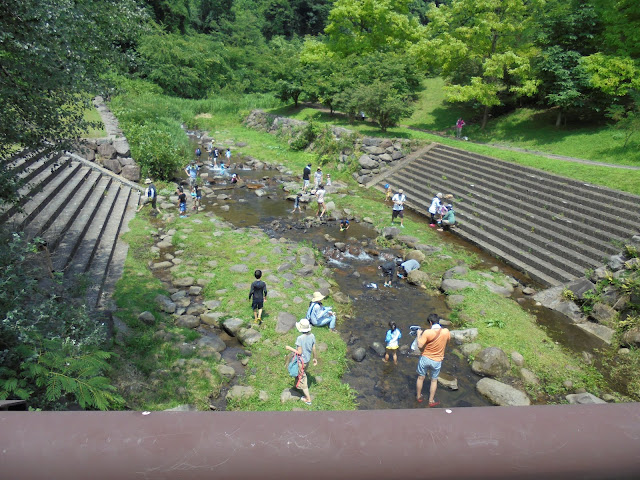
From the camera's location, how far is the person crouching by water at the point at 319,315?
370 inches

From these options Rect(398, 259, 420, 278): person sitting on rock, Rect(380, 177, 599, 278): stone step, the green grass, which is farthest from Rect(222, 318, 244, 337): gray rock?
the green grass

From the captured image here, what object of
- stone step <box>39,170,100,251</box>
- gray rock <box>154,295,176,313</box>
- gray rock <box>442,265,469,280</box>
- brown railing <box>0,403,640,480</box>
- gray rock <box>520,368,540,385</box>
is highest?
brown railing <box>0,403,640,480</box>

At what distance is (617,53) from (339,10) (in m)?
21.9

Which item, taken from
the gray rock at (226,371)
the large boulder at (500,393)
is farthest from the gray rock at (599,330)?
the gray rock at (226,371)

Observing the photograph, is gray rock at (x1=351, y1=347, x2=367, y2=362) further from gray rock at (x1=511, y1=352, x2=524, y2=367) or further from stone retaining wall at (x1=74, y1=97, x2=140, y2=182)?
stone retaining wall at (x1=74, y1=97, x2=140, y2=182)

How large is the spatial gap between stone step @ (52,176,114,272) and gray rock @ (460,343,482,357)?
10.1 m

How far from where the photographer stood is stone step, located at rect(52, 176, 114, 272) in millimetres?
9797

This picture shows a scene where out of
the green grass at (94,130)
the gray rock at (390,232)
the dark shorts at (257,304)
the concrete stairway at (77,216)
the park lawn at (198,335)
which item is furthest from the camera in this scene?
the green grass at (94,130)

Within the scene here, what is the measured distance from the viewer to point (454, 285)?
38.4 ft

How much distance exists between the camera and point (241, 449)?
1070 mm

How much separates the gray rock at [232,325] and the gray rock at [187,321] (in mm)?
708

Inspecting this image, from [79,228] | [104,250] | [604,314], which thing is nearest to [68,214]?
[79,228]

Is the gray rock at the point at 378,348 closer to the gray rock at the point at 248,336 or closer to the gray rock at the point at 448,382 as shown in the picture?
the gray rock at the point at 448,382

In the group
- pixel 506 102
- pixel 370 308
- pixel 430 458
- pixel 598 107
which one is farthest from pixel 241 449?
pixel 506 102
